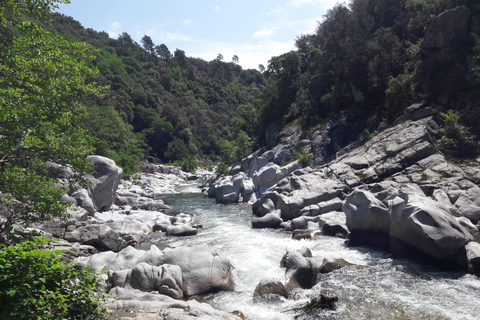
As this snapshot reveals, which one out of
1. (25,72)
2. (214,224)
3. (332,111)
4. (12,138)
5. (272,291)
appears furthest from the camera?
(332,111)

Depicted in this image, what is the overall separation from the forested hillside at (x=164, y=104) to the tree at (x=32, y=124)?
22.0 m

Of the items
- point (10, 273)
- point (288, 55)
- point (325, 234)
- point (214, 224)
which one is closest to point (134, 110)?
point (288, 55)

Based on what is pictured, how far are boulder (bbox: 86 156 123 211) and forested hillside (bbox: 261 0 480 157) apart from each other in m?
21.8

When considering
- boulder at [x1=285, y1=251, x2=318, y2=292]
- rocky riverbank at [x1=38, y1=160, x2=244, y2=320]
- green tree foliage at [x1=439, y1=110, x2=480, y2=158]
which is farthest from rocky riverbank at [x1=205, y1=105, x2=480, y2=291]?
Result: rocky riverbank at [x1=38, y1=160, x2=244, y2=320]

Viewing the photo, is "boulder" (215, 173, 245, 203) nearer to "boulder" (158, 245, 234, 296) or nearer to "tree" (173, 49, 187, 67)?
"boulder" (158, 245, 234, 296)

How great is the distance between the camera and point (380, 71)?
31.0 metres

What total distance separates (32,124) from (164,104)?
81666 millimetres

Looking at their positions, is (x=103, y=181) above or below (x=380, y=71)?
below

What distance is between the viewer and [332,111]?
35812mm

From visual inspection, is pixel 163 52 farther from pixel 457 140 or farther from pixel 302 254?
pixel 302 254

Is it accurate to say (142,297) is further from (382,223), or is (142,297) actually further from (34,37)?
(382,223)

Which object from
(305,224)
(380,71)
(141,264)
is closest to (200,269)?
(141,264)

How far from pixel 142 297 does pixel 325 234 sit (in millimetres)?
9850

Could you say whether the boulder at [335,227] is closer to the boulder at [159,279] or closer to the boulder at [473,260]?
the boulder at [473,260]
